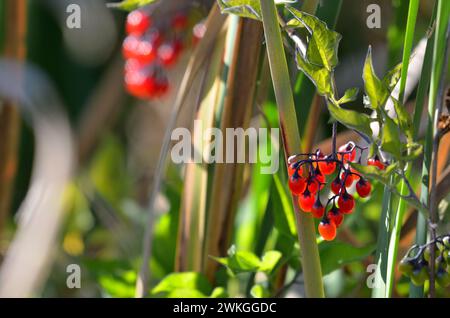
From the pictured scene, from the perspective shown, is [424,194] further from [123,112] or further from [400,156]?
[123,112]

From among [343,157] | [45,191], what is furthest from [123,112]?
[343,157]

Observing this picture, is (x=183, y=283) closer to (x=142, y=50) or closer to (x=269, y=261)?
(x=269, y=261)

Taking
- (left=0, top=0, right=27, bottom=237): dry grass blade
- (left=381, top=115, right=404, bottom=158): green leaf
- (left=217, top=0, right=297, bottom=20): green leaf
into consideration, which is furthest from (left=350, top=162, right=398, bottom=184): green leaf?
(left=0, top=0, right=27, bottom=237): dry grass blade

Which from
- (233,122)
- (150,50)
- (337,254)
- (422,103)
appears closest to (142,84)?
(150,50)

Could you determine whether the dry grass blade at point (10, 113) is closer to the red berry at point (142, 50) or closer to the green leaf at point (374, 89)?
the red berry at point (142, 50)

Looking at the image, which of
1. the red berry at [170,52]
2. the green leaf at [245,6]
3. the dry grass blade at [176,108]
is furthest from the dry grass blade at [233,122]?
the red berry at [170,52]
